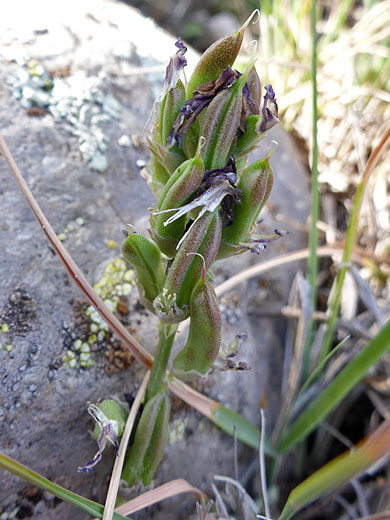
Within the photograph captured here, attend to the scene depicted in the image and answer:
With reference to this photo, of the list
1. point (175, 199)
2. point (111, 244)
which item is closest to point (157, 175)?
point (175, 199)

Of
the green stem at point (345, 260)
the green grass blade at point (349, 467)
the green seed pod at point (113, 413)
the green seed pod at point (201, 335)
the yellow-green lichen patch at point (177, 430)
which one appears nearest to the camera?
the green grass blade at point (349, 467)

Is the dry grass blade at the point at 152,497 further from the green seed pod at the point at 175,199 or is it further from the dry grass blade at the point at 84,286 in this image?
the green seed pod at the point at 175,199

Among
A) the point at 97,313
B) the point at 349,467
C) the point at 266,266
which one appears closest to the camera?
the point at 349,467

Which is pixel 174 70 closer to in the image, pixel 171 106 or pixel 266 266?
pixel 171 106

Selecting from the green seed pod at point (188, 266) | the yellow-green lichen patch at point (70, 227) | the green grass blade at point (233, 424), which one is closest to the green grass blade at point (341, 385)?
the green grass blade at point (233, 424)

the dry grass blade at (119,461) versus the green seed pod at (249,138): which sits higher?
the green seed pod at (249,138)

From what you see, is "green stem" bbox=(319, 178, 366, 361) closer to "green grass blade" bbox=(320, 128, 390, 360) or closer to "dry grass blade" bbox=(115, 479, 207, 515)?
"green grass blade" bbox=(320, 128, 390, 360)
